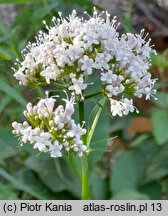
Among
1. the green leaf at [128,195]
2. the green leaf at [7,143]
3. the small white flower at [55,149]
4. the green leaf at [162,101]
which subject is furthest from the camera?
the green leaf at [162,101]

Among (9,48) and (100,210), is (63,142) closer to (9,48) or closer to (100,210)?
(100,210)

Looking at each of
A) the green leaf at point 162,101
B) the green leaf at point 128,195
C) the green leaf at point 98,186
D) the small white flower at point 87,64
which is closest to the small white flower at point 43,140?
the small white flower at point 87,64

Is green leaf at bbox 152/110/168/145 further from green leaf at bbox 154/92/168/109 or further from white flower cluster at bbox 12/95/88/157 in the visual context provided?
white flower cluster at bbox 12/95/88/157

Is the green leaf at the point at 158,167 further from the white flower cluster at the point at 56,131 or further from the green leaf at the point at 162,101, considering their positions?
the white flower cluster at the point at 56,131

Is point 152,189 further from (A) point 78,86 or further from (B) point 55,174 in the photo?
(A) point 78,86

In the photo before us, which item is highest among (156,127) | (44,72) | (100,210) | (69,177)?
(156,127)

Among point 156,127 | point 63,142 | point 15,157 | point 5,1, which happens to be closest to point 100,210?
point 63,142

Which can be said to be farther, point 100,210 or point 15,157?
point 15,157
